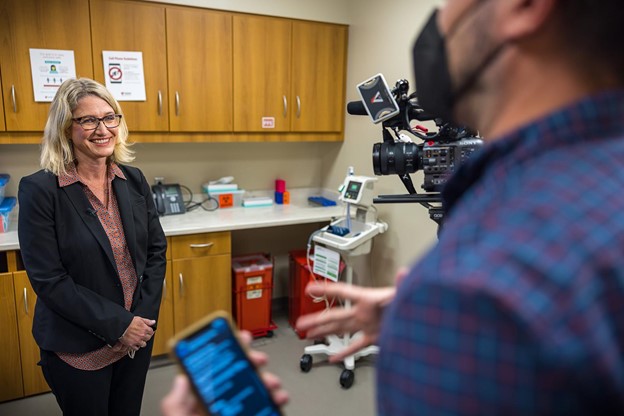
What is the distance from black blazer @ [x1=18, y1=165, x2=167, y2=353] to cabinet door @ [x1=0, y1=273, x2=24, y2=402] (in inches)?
33.4

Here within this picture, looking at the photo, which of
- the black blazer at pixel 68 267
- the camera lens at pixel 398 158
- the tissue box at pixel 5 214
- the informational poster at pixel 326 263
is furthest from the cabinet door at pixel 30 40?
the camera lens at pixel 398 158

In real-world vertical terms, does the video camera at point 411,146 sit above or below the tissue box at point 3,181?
above

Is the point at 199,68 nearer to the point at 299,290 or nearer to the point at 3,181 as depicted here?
the point at 3,181

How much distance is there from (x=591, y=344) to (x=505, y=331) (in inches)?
2.3

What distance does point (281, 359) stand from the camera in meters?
2.89

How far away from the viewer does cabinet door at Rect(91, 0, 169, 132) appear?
8.54ft

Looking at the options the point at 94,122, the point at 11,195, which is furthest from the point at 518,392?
the point at 11,195

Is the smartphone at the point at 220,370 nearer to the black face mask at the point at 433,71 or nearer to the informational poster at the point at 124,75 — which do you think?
the black face mask at the point at 433,71

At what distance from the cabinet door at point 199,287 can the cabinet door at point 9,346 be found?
81 centimetres

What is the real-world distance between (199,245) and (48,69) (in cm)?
126

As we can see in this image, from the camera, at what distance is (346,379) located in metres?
2.58

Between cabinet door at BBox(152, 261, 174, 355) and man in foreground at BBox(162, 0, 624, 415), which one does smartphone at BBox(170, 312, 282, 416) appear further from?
cabinet door at BBox(152, 261, 174, 355)

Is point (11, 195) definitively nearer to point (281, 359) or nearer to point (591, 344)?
point (281, 359)

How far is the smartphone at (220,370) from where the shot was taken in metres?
0.59
